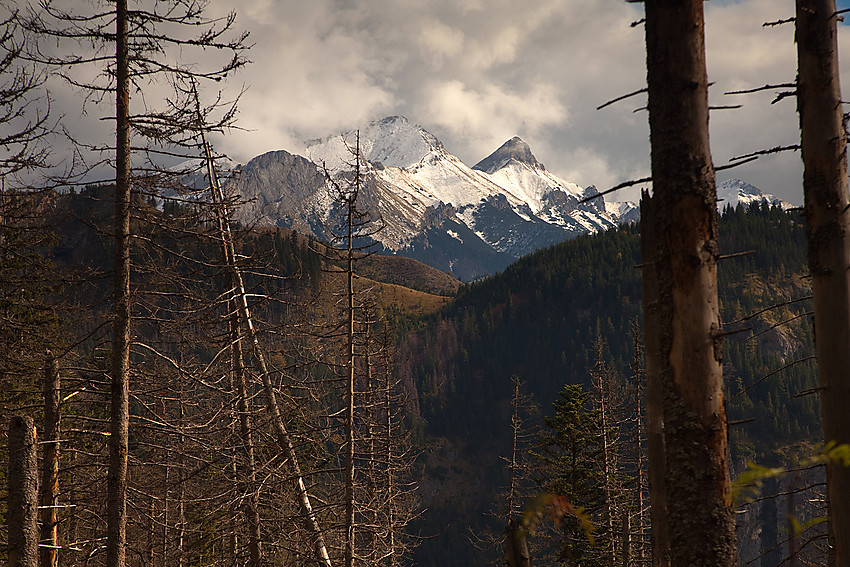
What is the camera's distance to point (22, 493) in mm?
6641

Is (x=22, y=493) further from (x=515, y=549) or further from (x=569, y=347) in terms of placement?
(x=569, y=347)

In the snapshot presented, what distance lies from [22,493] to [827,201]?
864 centimetres

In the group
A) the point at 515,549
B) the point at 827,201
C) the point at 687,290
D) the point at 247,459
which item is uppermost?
the point at 827,201

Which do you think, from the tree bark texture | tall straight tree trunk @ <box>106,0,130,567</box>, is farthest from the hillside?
the tree bark texture

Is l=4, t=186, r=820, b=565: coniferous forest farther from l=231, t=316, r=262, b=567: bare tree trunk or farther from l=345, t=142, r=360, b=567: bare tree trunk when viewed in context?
l=345, t=142, r=360, b=567: bare tree trunk

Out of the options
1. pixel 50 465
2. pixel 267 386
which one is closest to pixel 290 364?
pixel 267 386

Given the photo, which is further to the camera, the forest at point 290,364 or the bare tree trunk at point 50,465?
the bare tree trunk at point 50,465

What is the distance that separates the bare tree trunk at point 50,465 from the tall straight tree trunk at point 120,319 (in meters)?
1.38

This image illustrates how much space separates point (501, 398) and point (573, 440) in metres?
147

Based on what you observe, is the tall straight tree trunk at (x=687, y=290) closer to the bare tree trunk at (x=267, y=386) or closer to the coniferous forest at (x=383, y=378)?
the coniferous forest at (x=383, y=378)

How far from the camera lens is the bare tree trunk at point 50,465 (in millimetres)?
10180

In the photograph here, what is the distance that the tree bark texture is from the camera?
655 centimetres

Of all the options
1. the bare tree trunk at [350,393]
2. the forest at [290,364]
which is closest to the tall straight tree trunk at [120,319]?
the forest at [290,364]

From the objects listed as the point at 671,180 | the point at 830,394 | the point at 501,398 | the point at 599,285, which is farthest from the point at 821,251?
the point at 599,285
